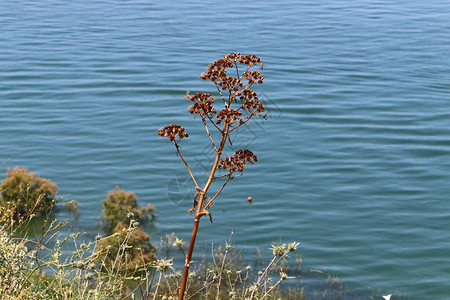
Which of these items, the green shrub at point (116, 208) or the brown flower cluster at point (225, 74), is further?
the green shrub at point (116, 208)

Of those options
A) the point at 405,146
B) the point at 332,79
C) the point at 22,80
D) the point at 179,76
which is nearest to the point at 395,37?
the point at 332,79

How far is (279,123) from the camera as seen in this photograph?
Result: 2216cm

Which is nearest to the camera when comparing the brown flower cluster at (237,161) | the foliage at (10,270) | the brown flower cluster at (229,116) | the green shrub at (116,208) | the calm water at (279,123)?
the brown flower cluster at (229,116)

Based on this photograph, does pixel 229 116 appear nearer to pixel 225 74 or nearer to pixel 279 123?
pixel 225 74

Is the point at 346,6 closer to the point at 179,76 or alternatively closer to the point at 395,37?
the point at 395,37

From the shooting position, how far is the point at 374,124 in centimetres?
2177

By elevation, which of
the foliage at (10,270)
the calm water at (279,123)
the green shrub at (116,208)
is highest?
the calm water at (279,123)

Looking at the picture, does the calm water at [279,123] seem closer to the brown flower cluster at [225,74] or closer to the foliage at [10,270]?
the foliage at [10,270]

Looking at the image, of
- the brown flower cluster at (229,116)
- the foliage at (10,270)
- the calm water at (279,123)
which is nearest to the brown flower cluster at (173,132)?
the brown flower cluster at (229,116)

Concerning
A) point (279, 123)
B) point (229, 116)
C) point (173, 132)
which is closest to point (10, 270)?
point (173, 132)

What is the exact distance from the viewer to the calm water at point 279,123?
599 inches

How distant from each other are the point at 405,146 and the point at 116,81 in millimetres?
9983

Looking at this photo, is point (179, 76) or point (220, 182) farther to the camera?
point (179, 76)

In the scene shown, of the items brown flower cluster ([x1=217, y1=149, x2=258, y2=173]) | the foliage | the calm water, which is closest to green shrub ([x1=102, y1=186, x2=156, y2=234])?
the calm water
